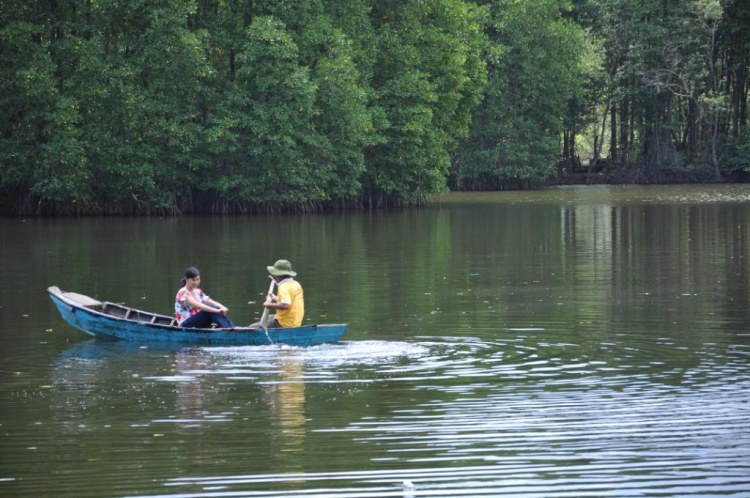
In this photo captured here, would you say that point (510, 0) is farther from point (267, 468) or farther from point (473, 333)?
point (267, 468)

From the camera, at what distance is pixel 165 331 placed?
15648mm

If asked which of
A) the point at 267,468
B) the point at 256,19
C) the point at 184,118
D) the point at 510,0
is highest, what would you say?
the point at 510,0

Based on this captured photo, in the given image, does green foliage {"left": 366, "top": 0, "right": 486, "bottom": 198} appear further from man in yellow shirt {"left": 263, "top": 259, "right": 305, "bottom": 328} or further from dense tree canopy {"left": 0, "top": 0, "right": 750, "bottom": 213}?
man in yellow shirt {"left": 263, "top": 259, "right": 305, "bottom": 328}

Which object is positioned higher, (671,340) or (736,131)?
(736,131)

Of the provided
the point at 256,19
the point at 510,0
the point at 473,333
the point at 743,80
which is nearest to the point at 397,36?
the point at 256,19

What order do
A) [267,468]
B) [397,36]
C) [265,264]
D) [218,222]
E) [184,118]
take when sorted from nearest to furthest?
[267,468]
[265,264]
[218,222]
[184,118]
[397,36]

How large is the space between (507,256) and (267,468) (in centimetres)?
1987

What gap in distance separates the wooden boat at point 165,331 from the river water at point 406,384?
0.22 meters

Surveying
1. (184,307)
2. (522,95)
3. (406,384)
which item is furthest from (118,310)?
(522,95)

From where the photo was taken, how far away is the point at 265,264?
88.5 ft

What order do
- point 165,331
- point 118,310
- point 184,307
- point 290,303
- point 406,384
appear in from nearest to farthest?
point 406,384
point 165,331
point 290,303
point 184,307
point 118,310

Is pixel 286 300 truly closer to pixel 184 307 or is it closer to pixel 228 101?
pixel 184 307

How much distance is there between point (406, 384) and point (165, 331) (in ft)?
14.4

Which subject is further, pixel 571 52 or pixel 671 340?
pixel 571 52
